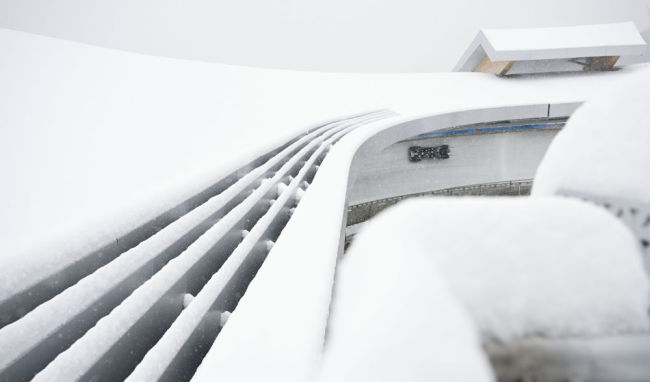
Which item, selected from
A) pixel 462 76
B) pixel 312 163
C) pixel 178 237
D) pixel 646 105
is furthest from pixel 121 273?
pixel 462 76

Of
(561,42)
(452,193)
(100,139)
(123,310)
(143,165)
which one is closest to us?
(123,310)

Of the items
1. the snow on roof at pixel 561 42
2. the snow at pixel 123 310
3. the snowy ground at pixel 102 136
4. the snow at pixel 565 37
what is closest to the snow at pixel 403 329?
the snow at pixel 123 310

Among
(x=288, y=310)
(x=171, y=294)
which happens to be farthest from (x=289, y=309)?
(x=171, y=294)

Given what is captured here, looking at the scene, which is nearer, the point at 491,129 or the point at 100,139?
the point at 100,139

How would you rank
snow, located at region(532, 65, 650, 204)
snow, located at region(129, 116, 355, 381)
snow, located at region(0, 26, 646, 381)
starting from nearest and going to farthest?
snow, located at region(532, 65, 650, 204), snow, located at region(129, 116, 355, 381), snow, located at region(0, 26, 646, 381)

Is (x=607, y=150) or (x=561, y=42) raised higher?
(x=561, y=42)

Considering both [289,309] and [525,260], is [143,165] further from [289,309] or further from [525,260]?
[525,260]

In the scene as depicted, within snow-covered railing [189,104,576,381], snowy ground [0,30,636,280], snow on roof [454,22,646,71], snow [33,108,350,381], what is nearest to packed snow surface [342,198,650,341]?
snow-covered railing [189,104,576,381]

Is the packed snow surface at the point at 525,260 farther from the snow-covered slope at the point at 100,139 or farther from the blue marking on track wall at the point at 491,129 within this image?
the blue marking on track wall at the point at 491,129

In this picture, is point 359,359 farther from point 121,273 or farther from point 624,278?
point 121,273

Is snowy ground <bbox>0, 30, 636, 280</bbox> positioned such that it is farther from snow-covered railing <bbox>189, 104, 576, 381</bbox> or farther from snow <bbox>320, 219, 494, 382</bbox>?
snow <bbox>320, 219, 494, 382</bbox>

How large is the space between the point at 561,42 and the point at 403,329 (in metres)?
20.2

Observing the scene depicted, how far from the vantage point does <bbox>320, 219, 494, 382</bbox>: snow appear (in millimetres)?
293

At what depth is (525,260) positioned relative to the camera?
1.31 ft
